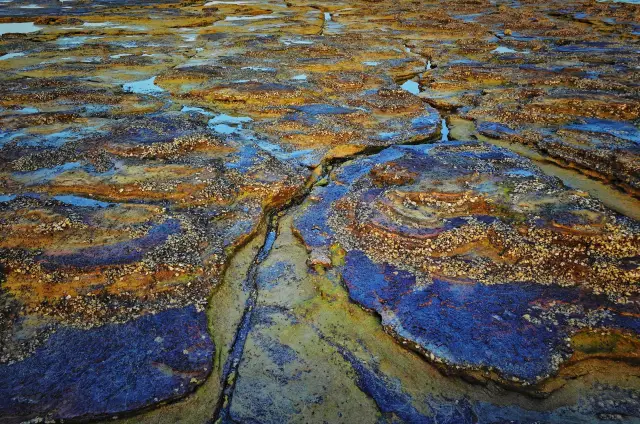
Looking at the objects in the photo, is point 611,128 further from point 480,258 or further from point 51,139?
point 51,139

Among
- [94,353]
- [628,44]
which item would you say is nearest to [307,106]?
[94,353]

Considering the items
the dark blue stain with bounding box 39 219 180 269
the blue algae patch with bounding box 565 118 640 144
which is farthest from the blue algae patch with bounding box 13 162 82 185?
the blue algae patch with bounding box 565 118 640 144

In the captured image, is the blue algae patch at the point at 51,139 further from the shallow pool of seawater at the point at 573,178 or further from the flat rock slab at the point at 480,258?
the shallow pool of seawater at the point at 573,178

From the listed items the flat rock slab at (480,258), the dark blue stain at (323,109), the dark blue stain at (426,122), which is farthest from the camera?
the dark blue stain at (323,109)

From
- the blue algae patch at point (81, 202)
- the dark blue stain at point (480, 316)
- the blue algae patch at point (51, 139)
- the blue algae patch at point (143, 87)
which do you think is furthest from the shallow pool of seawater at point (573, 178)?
the blue algae patch at point (143, 87)

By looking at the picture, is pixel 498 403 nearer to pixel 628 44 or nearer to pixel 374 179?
pixel 374 179

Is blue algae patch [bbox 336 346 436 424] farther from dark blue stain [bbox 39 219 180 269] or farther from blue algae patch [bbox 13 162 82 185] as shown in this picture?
blue algae patch [bbox 13 162 82 185]
